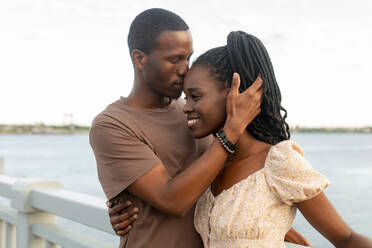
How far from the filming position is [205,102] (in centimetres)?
139

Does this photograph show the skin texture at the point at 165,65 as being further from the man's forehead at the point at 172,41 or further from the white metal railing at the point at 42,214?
the white metal railing at the point at 42,214

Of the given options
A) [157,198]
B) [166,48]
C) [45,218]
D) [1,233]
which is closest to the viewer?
[157,198]

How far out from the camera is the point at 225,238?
134 cm

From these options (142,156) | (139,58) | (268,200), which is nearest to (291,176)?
(268,200)

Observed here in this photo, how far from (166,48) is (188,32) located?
4.7 inches

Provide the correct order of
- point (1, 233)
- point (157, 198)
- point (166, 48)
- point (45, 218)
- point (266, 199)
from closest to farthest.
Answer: point (266, 199), point (157, 198), point (166, 48), point (45, 218), point (1, 233)

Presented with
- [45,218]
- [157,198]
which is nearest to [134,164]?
[157,198]

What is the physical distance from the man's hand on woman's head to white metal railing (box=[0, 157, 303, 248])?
311 millimetres

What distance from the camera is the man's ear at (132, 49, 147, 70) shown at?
63.4 inches

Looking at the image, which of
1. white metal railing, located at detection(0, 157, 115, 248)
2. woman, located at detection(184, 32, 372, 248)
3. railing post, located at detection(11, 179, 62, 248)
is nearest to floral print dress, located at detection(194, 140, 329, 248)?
woman, located at detection(184, 32, 372, 248)

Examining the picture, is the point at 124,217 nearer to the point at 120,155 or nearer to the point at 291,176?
the point at 120,155

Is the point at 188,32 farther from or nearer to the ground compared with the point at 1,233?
farther from the ground

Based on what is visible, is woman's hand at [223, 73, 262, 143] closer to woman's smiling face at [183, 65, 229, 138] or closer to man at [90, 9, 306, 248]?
woman's smiling face at [183, 65, 229, 138]

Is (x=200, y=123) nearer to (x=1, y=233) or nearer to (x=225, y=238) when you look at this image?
(x=225, y=238)
